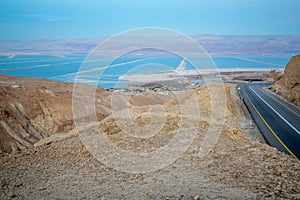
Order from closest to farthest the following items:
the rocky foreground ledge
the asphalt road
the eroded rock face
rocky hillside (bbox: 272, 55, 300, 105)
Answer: the rocky foreground ledge
the asphalt road
the eroded rock face
rocky hillside (bbox: 272, 55, 300, 105)

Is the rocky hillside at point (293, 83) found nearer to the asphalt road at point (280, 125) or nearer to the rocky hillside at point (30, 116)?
the asphalt road at point (280, 125)

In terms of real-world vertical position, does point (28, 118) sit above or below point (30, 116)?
below

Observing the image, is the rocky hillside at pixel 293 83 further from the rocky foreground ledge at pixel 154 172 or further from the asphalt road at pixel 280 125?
the rocky foreground ledge at pixel 154 172

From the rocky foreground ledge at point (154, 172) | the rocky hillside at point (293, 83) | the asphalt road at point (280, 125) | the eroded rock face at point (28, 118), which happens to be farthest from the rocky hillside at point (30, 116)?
the rocky hillside at point (293, 83)

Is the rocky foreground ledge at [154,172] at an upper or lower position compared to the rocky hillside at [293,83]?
lower

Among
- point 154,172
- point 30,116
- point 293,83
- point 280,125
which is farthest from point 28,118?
point 293,83

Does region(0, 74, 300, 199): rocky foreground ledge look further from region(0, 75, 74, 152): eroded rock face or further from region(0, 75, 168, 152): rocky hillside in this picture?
region(0, 75, 168, 152): rocky hillside

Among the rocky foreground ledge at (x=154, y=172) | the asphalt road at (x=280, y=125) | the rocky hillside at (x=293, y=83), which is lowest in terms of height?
the asphalt road at (x=280, y=125)

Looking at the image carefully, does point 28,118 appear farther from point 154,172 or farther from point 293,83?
point 293,83

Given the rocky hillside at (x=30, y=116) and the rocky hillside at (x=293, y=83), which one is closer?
the rocky hillside at (x=30, y=116)

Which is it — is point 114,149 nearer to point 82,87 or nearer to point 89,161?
point 89,161

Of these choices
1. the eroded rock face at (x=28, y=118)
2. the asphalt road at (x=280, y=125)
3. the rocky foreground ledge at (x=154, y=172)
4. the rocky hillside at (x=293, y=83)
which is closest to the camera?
the rocky foreground ledge at (x=154, y=172)

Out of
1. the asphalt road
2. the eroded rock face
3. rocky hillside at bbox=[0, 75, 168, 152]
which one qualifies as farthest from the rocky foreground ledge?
rocky hillside at bbox=[0, 75, 168, 152]

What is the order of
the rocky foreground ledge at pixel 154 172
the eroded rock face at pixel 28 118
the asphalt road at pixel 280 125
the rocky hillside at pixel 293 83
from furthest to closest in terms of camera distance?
the rocky hillside at pixel 293 83
the eroded rock face at pixel 28 118
the asphalt road at pixel 280 125
the rocky foreground ledge at pixel 154 172
